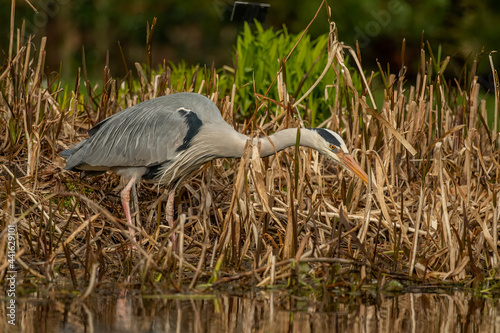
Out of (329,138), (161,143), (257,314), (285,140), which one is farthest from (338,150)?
(257,314)

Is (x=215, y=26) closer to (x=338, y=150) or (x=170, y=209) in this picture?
(x=170, y=209)

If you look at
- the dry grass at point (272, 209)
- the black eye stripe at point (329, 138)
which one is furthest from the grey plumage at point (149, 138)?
the black eye stripe at point (329, 138)

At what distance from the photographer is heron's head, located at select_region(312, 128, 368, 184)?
511 cm

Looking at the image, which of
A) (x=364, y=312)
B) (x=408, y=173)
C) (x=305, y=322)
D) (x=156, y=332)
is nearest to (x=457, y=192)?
(x=408, y=173)

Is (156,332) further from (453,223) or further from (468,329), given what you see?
(453,223)

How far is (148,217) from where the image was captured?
5.58 metres

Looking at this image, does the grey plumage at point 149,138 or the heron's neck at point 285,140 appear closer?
the heron's neck at point 285,140

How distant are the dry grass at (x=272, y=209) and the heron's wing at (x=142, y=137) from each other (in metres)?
0.32

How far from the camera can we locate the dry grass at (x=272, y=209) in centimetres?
439

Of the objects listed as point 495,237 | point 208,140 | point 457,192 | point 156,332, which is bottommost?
point 156,332

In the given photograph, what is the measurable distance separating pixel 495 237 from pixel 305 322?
5.30 feet

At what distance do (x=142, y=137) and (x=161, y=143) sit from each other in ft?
0.49

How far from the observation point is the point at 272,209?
541 cm

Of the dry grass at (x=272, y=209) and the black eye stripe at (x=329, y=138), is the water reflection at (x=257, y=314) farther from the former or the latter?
the black eye stripe at (x=329, y=138)
